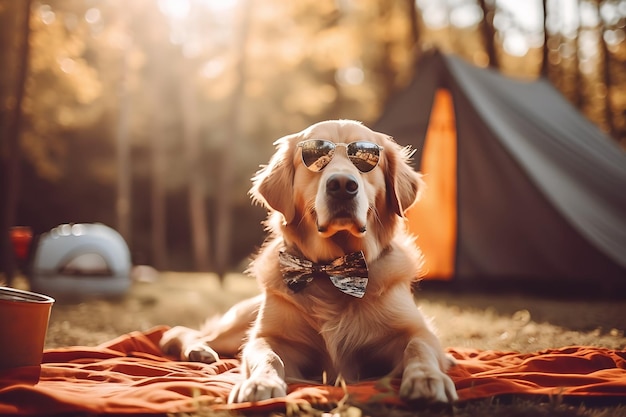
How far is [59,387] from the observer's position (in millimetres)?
2254

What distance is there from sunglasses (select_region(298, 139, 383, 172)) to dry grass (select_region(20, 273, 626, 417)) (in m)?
1.18

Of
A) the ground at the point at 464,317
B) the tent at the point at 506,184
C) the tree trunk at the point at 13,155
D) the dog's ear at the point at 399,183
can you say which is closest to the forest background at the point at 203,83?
the tree trunk at the point at 13,155

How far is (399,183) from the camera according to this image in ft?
9.82

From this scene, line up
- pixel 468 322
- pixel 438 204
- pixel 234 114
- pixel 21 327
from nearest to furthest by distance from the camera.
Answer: pixel 21 327
pixel 468 322
pixel 438 204
pixel 234 114

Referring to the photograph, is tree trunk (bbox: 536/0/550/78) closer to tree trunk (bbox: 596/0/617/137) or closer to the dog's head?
tree trunk (bbox: 596/0/617/137)

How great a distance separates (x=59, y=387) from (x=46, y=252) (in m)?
4.01

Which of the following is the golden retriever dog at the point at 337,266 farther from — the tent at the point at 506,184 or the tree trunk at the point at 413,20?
the tree trunk at the point at 413,20

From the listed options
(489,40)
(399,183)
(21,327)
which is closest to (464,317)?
(399,183)

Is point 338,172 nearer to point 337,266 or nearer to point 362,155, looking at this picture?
point 362,155

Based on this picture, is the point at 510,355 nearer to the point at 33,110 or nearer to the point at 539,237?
the point at 539,237

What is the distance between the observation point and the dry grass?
196 centimetres

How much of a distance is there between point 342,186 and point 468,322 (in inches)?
106

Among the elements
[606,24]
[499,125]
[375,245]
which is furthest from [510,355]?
[606,24]

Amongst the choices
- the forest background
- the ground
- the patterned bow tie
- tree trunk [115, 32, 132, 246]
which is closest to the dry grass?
the ground
